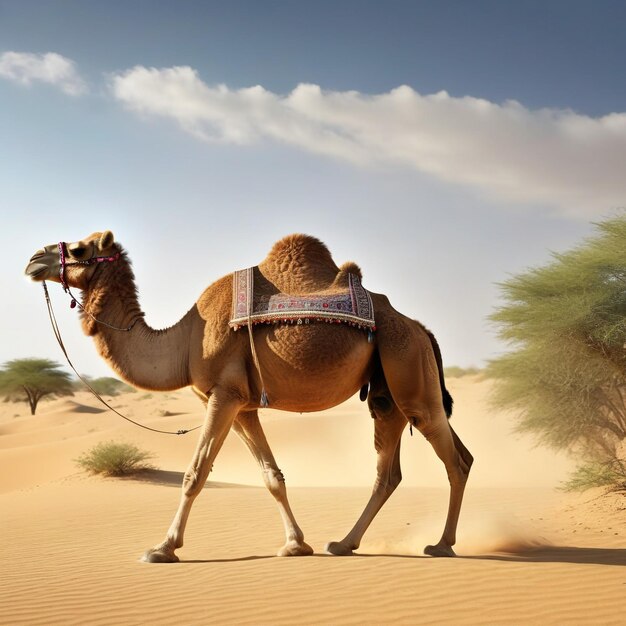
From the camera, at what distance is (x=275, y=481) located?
7.52 m

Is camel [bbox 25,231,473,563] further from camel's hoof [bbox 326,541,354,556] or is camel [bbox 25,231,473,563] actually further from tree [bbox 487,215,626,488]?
tree [bbox 487,215,626,488]

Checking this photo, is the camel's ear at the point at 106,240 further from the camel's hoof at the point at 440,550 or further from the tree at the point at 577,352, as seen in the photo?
the tree at the point at 577,352

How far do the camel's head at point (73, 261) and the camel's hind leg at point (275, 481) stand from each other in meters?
2.12

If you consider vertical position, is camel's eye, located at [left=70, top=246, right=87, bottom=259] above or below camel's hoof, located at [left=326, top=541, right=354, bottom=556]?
above

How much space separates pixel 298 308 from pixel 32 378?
42113mm

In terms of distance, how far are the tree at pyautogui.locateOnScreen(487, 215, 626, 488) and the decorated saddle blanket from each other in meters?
6.43

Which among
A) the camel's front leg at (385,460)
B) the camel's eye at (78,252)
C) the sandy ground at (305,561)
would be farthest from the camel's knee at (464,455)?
the camel's eye at (78,252)

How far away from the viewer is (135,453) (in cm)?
1884

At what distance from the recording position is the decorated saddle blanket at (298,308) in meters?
7.12

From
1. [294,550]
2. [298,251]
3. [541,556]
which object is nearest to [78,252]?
[298,251]

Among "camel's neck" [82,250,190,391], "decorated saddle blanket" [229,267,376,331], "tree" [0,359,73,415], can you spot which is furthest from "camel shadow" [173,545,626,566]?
"tree" [0,359,73,415]

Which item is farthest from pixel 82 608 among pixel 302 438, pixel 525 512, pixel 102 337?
pixel 302 438

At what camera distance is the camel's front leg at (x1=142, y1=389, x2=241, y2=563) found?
7.04 meters

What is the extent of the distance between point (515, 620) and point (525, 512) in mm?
7596
